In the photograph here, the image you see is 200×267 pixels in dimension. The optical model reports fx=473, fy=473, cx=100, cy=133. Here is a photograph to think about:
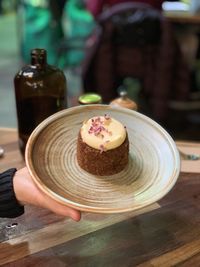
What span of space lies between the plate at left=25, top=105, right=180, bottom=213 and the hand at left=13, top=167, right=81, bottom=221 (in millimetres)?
25

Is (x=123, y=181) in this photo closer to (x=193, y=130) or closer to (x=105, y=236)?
(x=105, y=236)

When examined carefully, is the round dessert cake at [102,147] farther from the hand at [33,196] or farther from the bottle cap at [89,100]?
the bottle cap at [89,100]

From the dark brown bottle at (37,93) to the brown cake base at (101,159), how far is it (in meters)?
0.27

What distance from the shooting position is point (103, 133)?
3.11ft

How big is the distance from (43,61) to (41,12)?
8.54 ft

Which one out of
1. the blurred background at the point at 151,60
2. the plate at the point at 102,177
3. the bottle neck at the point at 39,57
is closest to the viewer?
the plate at the point at 102,177

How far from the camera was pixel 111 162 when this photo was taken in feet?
3.09

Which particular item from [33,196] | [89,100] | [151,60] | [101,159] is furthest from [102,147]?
[151,60]

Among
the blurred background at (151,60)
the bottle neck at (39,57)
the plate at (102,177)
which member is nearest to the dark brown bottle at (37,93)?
the bottle neck at (39,57)

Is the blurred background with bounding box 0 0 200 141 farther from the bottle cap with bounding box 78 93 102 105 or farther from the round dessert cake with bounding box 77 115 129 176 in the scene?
the round dessert cake with bounding box 77 115 129 176

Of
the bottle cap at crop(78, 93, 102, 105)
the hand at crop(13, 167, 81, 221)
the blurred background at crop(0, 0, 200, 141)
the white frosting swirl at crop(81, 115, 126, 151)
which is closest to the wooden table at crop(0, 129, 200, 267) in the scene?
the hand at crop(13, 167, 81, 221)

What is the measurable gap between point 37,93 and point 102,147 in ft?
1.07

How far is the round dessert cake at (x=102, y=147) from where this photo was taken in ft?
3.07

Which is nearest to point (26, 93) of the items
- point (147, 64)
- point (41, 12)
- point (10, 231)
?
point (10, 231)
